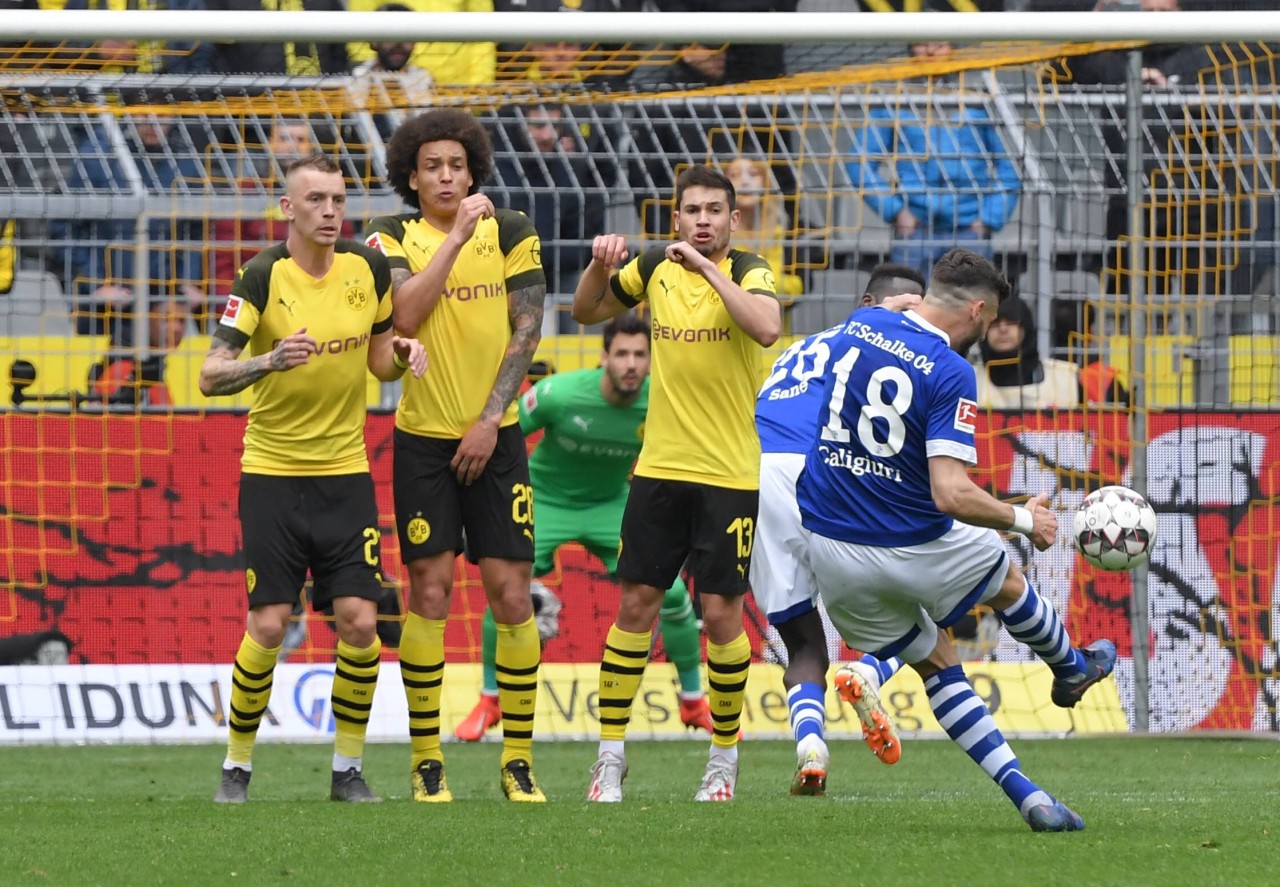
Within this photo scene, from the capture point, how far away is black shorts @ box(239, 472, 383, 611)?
6156mm

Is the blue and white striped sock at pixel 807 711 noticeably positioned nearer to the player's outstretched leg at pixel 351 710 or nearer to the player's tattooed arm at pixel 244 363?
the player's outstretched leg at pixel 351 710

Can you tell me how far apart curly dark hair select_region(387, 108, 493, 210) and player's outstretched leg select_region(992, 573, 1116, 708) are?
2.37 metres

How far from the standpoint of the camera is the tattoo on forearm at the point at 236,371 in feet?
19.1

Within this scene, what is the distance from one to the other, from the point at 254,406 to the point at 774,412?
82.2 inches

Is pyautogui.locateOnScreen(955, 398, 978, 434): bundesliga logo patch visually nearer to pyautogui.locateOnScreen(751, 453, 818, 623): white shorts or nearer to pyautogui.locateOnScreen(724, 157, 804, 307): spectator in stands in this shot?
pyautogui.locateOnScreen(751, 453, 818, 623): white shorts

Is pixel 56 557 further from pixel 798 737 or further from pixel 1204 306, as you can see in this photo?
pixel 1204 306

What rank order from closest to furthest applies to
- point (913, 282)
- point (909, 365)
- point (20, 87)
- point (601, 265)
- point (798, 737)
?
point (909, 365), point (798, 737), point (601, 265), point (913, 282), point (20, 87)

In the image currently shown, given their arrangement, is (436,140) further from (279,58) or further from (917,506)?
(279,58)

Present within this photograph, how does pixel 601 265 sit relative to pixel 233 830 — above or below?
above

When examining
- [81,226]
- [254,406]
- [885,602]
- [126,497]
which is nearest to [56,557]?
[126,497]

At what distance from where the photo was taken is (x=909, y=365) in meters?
5.18

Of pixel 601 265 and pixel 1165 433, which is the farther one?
pixel 1165 433

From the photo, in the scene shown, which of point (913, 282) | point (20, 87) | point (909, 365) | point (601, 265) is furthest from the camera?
point (20, 87)

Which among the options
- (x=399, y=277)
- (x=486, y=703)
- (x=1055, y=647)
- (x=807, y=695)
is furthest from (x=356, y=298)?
(x=486, y=703)
